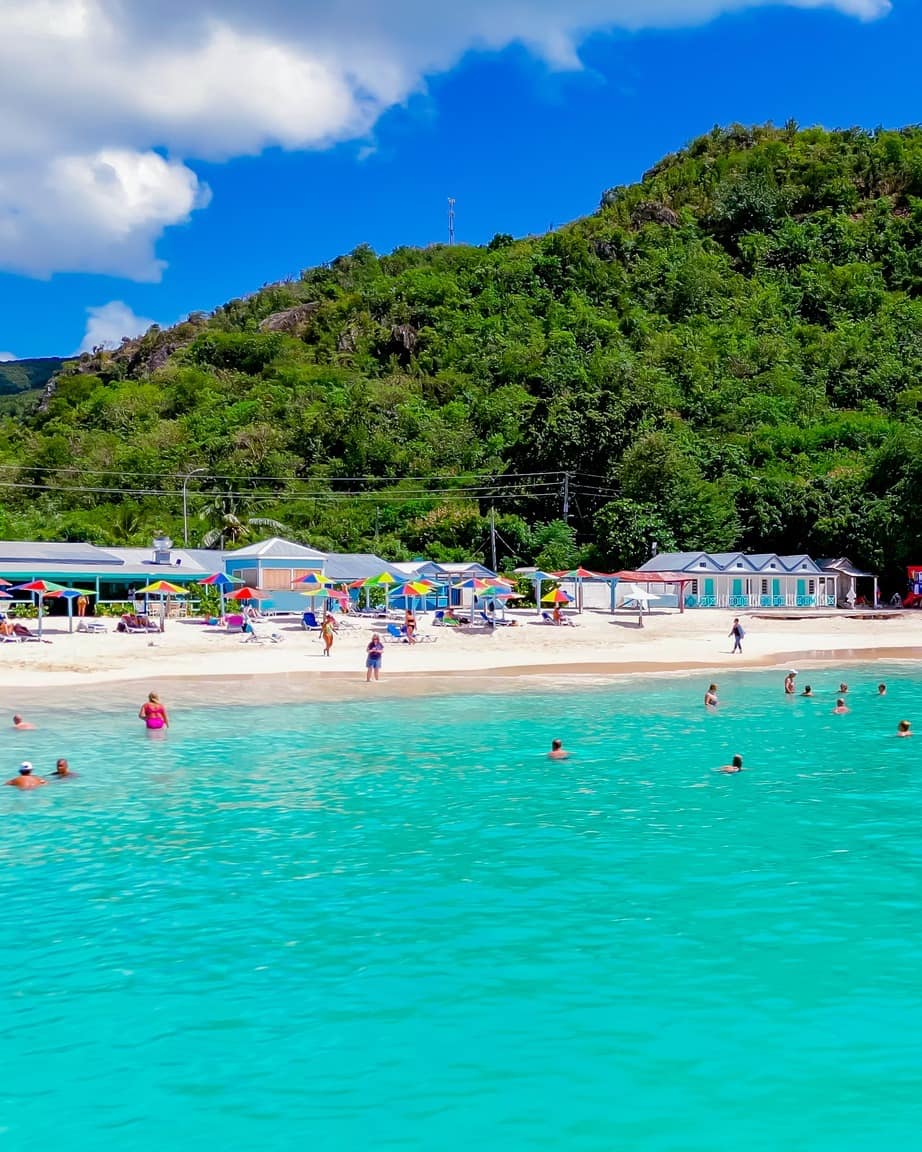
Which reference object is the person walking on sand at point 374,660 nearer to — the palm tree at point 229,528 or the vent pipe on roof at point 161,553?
the vent pipe on roof at point 161,553

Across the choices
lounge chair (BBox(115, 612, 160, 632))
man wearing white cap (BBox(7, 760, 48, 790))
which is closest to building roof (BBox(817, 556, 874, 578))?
lounge chair (BBox(115, 612, 160, 632))

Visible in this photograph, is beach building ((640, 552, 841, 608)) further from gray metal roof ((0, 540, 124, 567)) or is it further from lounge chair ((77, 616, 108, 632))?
gray metal roof ((0, 540, 124, 567))

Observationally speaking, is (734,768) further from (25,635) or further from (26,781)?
(25,635)

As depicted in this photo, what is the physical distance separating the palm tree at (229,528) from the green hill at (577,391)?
0.45 m

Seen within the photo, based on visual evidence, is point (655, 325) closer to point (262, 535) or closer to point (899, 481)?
point (899, 481)

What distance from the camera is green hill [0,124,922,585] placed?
219ft

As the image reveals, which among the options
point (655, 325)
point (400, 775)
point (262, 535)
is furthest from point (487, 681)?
point (655, 325)

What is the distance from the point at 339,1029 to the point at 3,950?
382cm

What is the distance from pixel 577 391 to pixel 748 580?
101 feet

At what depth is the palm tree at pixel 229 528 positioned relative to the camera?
63.0m

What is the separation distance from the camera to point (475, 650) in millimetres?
38344

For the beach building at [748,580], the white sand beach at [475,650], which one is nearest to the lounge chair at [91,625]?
the white sand beach at [475,650]

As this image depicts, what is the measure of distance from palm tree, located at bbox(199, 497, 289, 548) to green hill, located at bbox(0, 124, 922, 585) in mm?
452

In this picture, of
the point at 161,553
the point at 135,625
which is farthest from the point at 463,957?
the point at 161,553
